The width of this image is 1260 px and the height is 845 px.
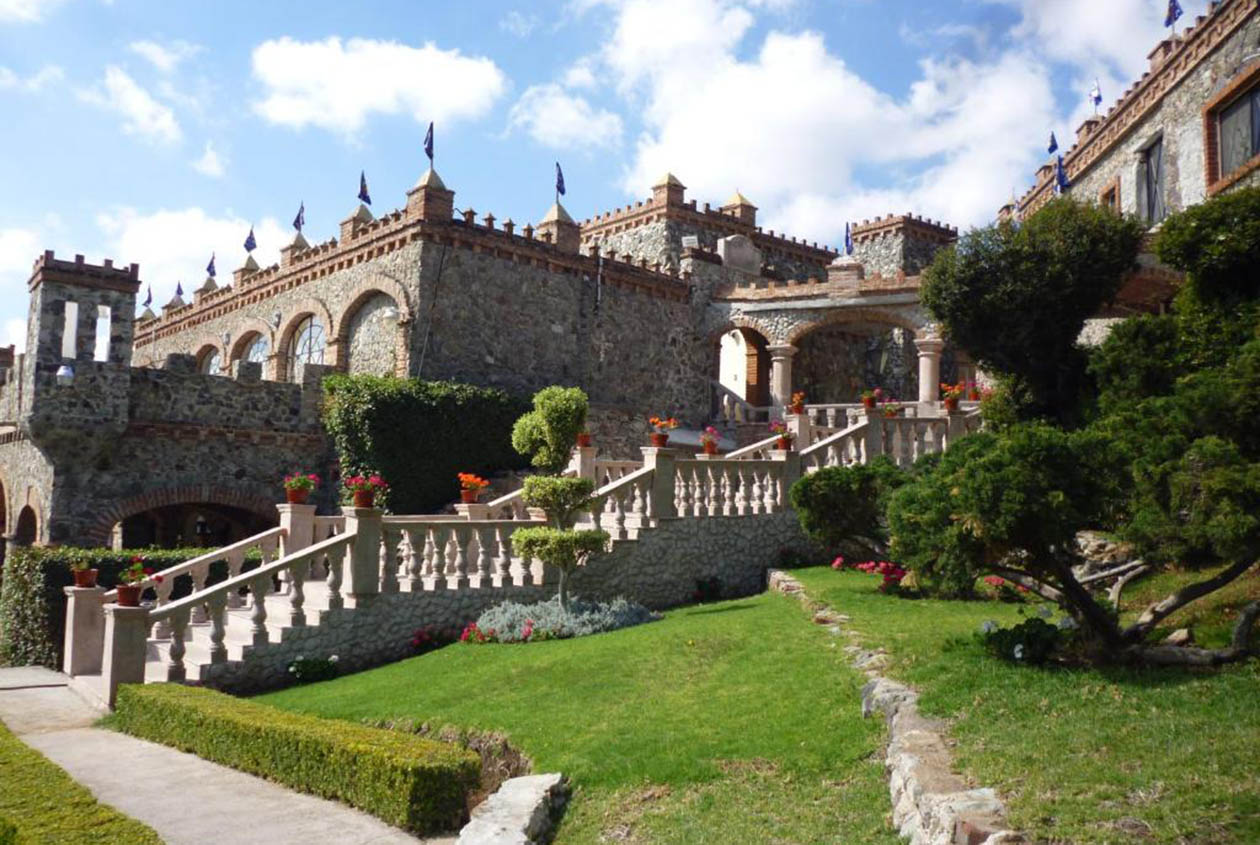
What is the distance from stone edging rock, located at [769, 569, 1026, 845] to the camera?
562 cm

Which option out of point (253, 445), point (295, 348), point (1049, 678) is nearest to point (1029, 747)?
point (1049, 678)

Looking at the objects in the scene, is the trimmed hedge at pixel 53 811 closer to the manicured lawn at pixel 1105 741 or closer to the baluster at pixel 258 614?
the baluster at pixel 258 614

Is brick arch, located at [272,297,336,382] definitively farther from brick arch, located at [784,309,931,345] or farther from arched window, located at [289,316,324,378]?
brick arch, located at [784,309,931,345]

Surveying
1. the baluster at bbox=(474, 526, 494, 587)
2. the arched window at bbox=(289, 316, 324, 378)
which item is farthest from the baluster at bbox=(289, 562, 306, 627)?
the arched window at bbox=(289, 316, 324, 378)

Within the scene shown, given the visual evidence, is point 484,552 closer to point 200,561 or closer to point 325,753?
point 200,561

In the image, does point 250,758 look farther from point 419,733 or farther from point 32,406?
point 32,406

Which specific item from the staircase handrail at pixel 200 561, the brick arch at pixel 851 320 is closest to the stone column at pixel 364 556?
the staircase handrail at pixel 200 561

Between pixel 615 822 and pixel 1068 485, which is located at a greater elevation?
pixel 1068 485

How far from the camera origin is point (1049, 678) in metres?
8.12

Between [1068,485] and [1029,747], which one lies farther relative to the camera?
[1068,485]

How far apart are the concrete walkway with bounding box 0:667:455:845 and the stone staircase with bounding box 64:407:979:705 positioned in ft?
4.42

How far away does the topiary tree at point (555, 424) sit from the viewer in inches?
631

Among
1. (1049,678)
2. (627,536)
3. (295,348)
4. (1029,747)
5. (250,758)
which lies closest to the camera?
(1029,747)

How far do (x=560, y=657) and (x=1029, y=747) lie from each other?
647cm
